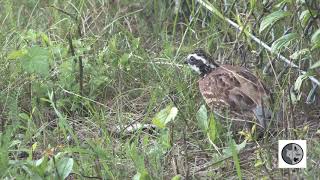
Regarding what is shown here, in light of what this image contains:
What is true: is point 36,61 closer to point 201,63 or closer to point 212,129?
point 201,63

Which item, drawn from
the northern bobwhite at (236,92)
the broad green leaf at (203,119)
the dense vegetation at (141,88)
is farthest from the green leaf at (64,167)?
the northern bobwhite at (236,92)

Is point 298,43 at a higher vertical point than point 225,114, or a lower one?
higher

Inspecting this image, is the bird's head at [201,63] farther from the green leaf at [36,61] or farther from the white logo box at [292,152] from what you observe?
the white logo box at [292,152]

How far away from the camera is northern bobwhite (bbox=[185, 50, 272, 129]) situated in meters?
3.74

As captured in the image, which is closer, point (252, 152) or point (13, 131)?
point (252, 152)

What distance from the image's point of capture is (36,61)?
407cm

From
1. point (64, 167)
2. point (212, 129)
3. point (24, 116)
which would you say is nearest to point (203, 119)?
point (212, 129)

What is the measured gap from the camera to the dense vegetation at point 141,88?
10.9 ft

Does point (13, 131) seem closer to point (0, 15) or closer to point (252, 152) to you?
point (252, 152)

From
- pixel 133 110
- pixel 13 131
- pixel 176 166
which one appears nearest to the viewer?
pixel 176 166

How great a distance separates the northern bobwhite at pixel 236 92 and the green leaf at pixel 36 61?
90 cm

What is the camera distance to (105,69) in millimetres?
4438

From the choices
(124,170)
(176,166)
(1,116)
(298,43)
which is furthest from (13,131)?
(298,43)

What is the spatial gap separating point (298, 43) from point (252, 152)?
2.19 feet
